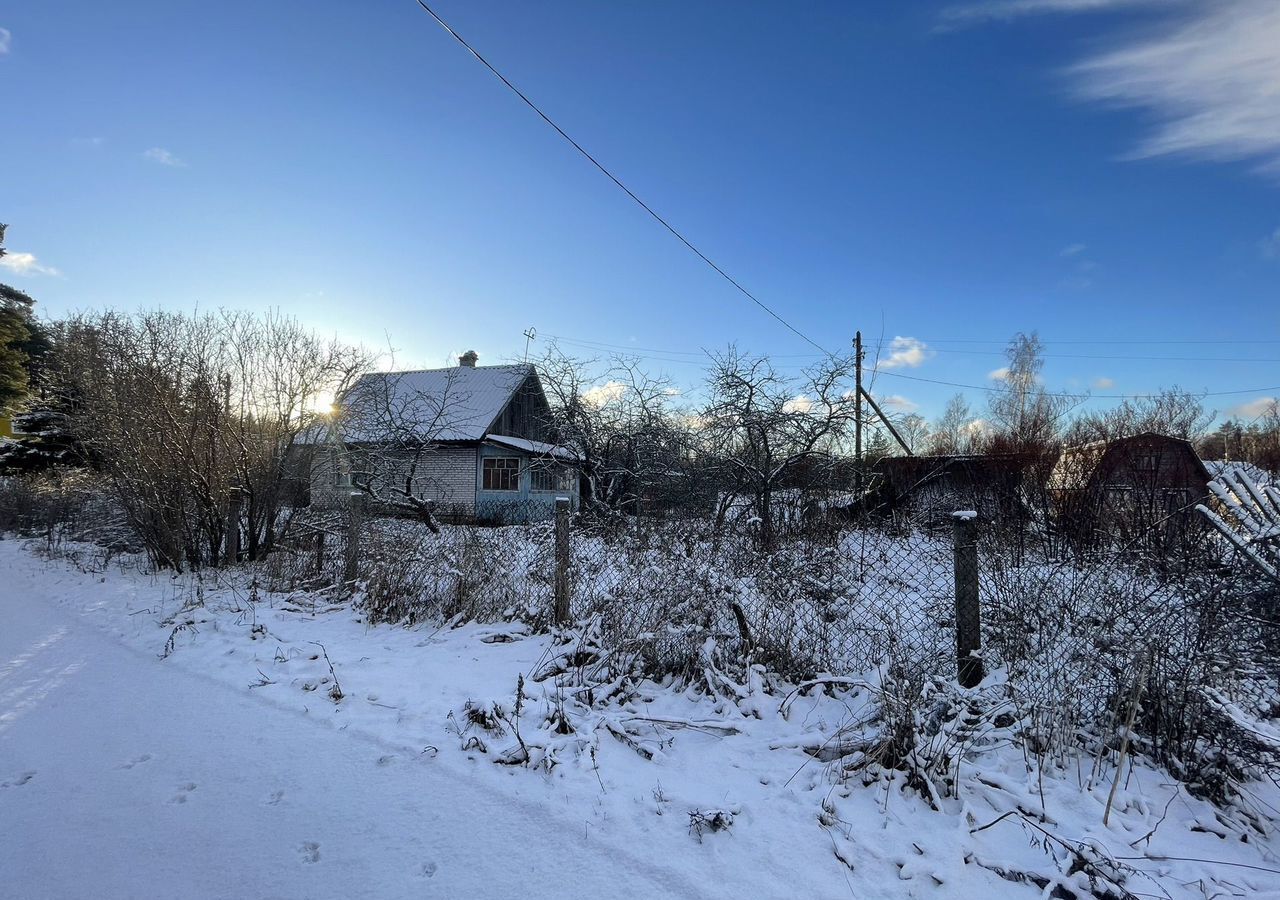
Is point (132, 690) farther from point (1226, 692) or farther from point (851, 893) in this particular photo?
point (1226, 692)

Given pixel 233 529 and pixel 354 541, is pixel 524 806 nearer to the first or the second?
pixel 354 541

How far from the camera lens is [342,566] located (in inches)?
272

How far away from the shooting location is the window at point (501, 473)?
2141 centimetres

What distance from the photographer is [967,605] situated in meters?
3.35

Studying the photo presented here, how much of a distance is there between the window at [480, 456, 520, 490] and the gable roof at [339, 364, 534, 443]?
1.34 meters

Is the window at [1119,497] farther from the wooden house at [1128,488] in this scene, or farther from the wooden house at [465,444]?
the wooden house at [465,444]

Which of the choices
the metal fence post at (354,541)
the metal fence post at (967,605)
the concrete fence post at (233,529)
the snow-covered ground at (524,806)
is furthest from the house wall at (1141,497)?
the concrete fence post at (233,529)

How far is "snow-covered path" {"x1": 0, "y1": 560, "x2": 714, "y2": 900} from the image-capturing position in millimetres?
2162

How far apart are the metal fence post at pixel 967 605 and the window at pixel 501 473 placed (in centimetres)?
1918

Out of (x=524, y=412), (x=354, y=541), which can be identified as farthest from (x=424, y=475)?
(x=354, y=541)

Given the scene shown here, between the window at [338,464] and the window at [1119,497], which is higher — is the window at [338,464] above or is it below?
above

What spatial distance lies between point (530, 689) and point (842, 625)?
212cm

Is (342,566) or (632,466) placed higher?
(632,466)

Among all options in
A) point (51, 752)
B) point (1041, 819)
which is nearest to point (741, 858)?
point (1041, 819)
